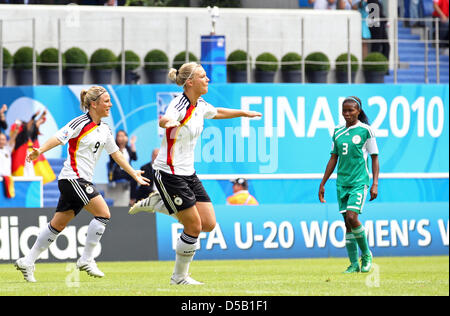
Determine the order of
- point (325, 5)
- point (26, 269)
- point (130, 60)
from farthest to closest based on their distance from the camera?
point (325, 5)
point (130, 60)
point (26, 269)

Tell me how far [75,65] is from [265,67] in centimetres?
460

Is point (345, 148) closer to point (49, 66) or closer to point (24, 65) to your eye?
point (49, 66)

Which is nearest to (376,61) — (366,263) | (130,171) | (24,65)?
(24,65)

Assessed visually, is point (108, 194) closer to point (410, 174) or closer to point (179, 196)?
point (410, 174)

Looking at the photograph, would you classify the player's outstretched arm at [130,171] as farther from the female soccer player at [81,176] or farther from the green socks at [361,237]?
the green socks at [361,237]

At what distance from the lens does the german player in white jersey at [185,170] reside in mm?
11613

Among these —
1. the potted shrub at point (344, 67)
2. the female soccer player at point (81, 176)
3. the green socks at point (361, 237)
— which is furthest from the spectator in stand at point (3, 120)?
the green socks at point (361, 237)

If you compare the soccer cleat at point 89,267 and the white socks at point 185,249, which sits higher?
the white socks at point 185,249

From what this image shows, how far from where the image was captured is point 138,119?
2636 centimetres

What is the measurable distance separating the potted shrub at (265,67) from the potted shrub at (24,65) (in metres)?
5.31

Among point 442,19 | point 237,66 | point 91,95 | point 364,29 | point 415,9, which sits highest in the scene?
point 415,9

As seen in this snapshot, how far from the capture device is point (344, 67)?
89.9ft
